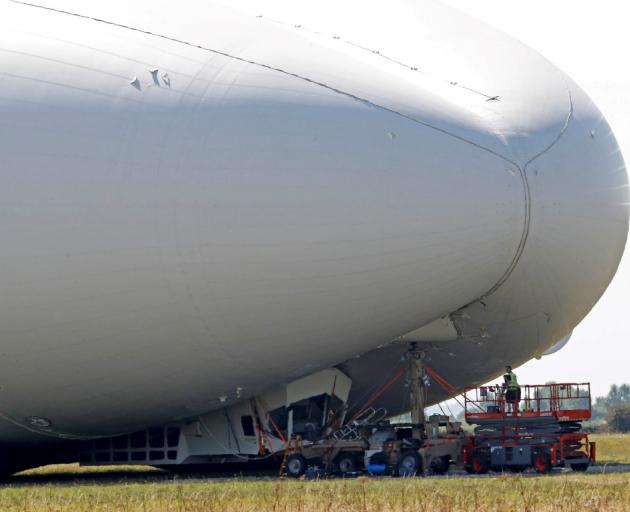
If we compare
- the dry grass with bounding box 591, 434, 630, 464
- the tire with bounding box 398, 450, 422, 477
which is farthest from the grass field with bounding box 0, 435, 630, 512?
the dry grass with bounding box 591, 434, 630, 464

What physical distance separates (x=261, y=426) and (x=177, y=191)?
26.0 ft

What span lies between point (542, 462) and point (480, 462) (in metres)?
1.52

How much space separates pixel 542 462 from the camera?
3050 centimetres

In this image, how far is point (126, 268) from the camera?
2727cm

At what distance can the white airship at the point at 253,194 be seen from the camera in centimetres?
2711

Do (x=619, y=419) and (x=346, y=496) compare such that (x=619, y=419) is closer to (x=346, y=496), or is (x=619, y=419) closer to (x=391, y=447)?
(x=391, y=447)

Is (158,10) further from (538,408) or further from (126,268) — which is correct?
(538,408)

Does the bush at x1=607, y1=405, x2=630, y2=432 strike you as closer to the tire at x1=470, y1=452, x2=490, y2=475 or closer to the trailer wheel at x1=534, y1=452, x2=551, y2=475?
the tire at x1=470, y1=452, x2=490, y2=475

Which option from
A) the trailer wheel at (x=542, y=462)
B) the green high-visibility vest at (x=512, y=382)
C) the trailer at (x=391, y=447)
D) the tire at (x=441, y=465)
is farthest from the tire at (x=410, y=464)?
the green high-visibility vest at (x=512, y=382)

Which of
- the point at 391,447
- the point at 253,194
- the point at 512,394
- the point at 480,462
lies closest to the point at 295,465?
the point at 391,447

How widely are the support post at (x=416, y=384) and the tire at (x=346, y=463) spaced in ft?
5.62

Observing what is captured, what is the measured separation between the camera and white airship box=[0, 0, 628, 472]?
27109mm

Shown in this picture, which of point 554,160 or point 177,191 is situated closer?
point 177,191

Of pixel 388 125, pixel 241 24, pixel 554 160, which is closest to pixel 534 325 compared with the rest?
pixel 554 160
